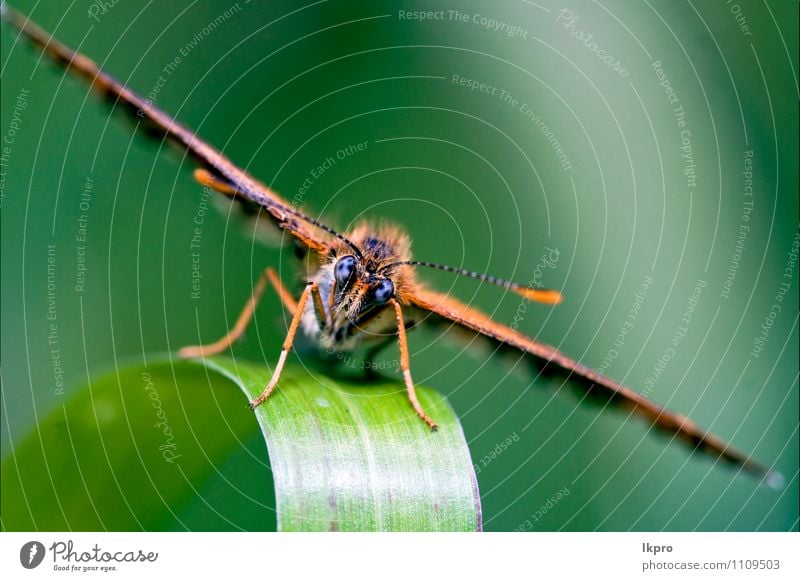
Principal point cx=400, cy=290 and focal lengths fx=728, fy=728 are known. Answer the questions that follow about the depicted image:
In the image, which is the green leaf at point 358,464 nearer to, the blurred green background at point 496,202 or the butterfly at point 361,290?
the butterfly at point 361,290

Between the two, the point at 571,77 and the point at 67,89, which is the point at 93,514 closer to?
the point at 67,89

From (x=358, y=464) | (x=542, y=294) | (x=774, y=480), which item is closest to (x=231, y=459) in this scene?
(x=358, y=464)

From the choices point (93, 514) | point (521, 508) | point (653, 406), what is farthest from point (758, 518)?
point (93, 514)
